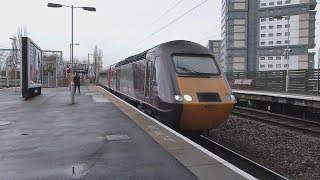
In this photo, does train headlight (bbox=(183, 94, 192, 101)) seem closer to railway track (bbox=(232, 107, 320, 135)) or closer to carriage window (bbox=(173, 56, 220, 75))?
carriage window (bbox=(173, 56, 220, 75))

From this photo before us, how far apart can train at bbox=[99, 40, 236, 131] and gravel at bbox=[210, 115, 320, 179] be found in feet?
5.22

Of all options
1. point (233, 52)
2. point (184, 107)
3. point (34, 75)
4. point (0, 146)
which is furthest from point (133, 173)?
point (233, 52)

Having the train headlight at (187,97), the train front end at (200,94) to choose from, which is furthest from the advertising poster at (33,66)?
the train headlight at (187,97)

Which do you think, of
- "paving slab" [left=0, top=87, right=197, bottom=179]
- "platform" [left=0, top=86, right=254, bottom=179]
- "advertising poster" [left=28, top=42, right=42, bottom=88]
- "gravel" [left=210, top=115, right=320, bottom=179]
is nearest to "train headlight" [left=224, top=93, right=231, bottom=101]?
"gravel" [left=210, top=115, right=320, bottom=179]

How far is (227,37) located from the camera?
336 feet

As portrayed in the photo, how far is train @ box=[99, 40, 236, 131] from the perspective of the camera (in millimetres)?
12055

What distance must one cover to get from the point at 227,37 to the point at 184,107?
93.0 metres

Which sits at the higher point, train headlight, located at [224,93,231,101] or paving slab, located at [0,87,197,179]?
train headlight, located at [224,93,231,101]

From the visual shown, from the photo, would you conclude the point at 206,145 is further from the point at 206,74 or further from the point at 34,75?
the point at 34,75

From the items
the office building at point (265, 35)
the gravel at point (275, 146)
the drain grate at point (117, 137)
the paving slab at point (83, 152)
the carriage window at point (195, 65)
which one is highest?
the office building at point (265, 35)

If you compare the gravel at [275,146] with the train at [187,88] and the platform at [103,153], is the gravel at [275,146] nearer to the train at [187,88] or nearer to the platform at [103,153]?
the train at [187,88]

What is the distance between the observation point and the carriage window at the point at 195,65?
12820mm

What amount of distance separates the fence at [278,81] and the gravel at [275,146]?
38.9ft

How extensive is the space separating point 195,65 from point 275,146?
11.5ft
